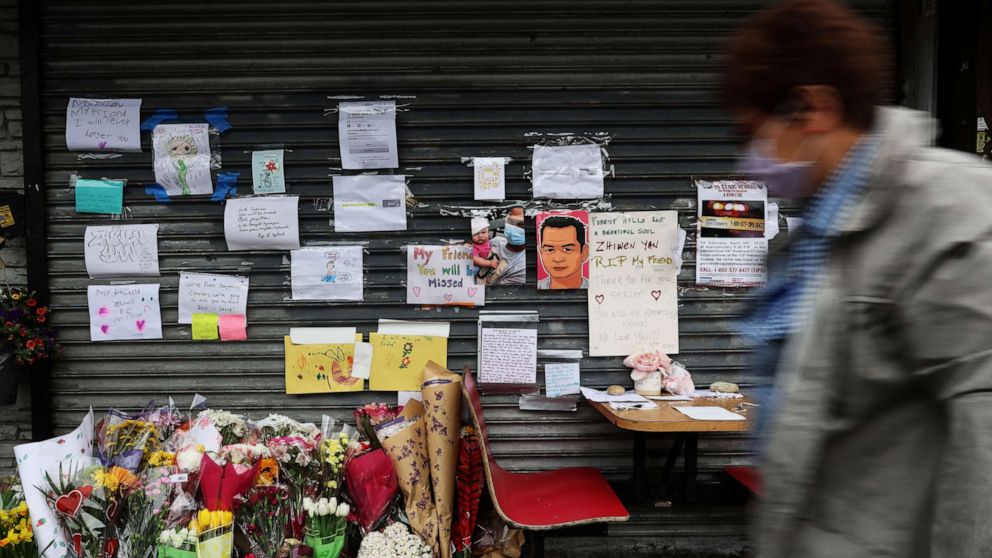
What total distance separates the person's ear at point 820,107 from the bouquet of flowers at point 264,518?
2904 millimetres

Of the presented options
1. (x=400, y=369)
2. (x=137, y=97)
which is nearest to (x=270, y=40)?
(x=137, y=97)

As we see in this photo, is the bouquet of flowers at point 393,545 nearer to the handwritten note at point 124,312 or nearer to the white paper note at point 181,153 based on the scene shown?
the handwritten note at point 124,312

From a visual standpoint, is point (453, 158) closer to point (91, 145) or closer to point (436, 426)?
point (436, 426)

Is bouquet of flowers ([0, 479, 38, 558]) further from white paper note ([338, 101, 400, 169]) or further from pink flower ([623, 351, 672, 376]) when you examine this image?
pink flower ([623, 351, 672, 376])

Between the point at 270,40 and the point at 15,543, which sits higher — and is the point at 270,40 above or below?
above

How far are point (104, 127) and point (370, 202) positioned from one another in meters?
1.79

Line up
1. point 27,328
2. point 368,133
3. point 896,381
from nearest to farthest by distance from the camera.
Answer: point 896,381
point 27,328
point 368,133

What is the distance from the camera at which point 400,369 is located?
13.3 ft

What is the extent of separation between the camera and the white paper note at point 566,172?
402 cm

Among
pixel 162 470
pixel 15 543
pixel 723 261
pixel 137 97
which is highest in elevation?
pixel 137 97

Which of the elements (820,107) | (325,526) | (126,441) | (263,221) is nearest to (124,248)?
(263,221)

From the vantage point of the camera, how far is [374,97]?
4020 mm

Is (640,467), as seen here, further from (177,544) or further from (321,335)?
(177,544)

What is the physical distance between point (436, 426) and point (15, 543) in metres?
2.07
